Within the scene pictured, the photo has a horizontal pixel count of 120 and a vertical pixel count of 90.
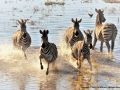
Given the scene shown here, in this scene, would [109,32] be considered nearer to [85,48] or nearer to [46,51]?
[85,48]

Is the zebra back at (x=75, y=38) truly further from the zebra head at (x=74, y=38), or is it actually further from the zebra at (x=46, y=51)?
the zebra at (x=46, y=51)

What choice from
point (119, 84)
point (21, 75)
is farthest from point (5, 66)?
point (119, 84)

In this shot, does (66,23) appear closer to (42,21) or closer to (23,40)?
(42,21)

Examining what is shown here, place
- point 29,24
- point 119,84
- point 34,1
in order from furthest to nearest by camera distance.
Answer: point 34,1
point 29,24
point 119,84

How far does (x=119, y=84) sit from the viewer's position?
33.7 ft

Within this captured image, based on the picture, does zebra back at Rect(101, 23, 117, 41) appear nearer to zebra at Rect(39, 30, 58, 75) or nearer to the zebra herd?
the zebra herd

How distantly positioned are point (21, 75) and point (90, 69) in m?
2.28

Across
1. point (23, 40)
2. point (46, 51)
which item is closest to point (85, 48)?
point (46, 51)

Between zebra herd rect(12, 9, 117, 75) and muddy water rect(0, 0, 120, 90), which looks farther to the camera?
zebra herd rect(12, 9, 117, 75)

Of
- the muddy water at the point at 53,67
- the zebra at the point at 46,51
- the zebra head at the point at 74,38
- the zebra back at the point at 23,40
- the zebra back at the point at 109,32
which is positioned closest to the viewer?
the muddy water at the point at 53,67

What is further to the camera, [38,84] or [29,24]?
[29,24]

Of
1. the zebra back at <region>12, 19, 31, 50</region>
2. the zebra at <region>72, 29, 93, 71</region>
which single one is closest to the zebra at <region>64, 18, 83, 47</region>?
the zebra back at <region>12, 19, 31, 50</region>

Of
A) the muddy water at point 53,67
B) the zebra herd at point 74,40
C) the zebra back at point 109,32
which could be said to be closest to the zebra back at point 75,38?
the zebra herd at point 74,40

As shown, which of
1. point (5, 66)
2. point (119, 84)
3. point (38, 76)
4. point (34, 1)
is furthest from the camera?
point (34, 1)
